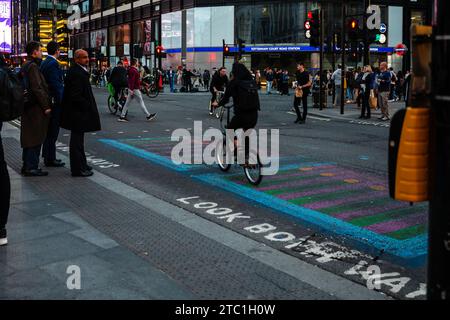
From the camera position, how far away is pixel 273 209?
7.08 metres

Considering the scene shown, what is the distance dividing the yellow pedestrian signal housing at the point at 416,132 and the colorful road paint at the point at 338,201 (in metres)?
2.85

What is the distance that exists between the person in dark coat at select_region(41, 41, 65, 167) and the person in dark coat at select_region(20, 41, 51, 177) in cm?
50

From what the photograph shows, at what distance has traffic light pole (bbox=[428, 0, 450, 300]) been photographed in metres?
2.49

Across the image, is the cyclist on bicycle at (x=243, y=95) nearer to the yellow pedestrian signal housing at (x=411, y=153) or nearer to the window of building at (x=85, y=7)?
the yellow pedestrian signal housing at (x=411, y=153)

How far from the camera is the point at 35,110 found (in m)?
8.89

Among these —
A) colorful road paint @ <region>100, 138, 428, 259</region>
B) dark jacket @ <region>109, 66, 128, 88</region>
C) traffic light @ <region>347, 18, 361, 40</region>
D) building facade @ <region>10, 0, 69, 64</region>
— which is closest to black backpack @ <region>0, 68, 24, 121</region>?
colorful road paint @ <region>100, 138, 428, 259</region>

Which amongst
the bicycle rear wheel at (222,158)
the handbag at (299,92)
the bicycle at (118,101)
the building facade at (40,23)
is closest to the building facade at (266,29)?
the building facade at (40,23)

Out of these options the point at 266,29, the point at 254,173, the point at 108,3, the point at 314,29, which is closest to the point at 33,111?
the point at 254,173

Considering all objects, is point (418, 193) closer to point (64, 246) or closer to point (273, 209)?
point (64, 246)

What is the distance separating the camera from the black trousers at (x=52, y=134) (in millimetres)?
9852

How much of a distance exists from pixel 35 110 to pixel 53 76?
2.92ft
